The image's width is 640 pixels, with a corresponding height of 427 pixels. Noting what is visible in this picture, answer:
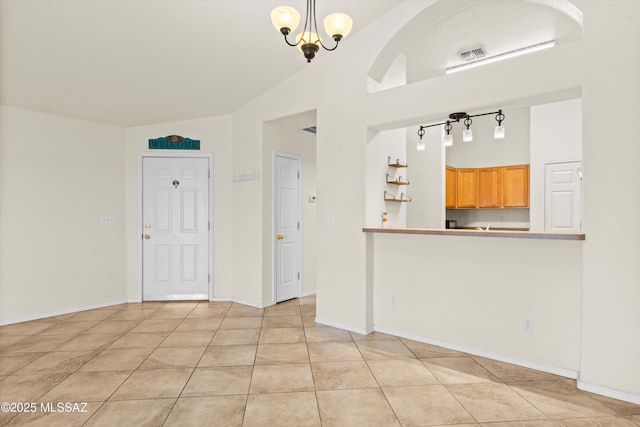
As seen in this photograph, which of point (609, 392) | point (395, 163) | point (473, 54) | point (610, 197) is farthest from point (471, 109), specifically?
point (609, 392)

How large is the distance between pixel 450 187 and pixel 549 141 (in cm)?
175

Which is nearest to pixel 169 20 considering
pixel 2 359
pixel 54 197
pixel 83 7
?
pixel 83 7

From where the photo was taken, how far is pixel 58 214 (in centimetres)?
439

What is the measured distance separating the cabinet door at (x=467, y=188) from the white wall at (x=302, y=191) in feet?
10.4

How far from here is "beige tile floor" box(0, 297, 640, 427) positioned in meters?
2.17

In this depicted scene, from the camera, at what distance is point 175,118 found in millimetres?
4934

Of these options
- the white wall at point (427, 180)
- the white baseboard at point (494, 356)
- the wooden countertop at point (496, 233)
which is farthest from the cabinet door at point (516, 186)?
the white baseboard at point (494, 356)

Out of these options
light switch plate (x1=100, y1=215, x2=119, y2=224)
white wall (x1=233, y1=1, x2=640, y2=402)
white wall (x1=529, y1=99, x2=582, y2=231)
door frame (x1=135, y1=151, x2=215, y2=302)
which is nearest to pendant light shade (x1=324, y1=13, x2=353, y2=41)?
white wall (x1=233, y1=1, x2=640, y2=402)

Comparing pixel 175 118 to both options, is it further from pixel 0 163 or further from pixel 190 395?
pixel 190 395

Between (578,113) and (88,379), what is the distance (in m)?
7.03

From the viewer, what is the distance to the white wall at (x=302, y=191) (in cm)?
476

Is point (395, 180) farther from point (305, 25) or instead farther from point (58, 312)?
point (58, 312)

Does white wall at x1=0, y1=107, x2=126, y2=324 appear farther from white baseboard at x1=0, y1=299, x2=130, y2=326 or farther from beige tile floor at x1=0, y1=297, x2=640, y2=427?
beige tile floor at x1=0, y1=297, x2=640, y2=427

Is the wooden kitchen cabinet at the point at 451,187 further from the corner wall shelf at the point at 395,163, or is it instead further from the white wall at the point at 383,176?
the corner wall shelf at the point at 395,163
